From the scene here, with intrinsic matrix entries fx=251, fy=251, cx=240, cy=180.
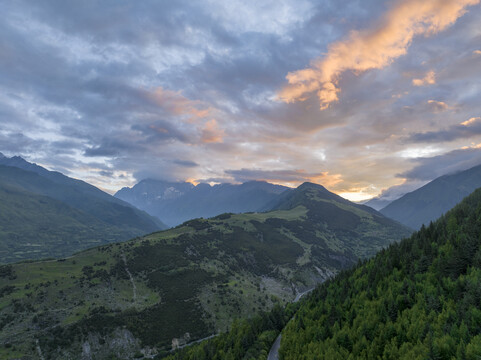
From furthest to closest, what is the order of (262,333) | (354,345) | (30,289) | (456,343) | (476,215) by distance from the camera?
(30,289)
(476,215)
(262,333)
(354,345)
(456,343)

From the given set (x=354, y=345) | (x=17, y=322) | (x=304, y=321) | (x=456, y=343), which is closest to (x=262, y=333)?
(x=304, y=321)

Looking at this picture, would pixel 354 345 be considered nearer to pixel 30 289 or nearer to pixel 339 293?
pixel 339 293

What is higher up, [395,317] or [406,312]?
[406,312]

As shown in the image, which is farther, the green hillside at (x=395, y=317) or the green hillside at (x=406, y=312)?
the green hillside at (x=395, y=317)

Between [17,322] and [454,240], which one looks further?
[17,322]

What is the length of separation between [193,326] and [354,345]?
114 m

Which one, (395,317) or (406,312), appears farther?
(395,317)

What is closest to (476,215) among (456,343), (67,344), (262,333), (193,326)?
(456,343)

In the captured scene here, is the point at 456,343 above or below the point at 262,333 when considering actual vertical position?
above

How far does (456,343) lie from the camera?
57688 millimetres

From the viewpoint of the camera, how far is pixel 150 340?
452 feet

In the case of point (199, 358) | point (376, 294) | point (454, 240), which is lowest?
point (199, 358)

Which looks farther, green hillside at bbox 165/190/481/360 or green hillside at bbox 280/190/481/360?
green hillside at bbox 165/190/481/360

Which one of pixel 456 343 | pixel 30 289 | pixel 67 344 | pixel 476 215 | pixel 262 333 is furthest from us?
pixel 30 289
